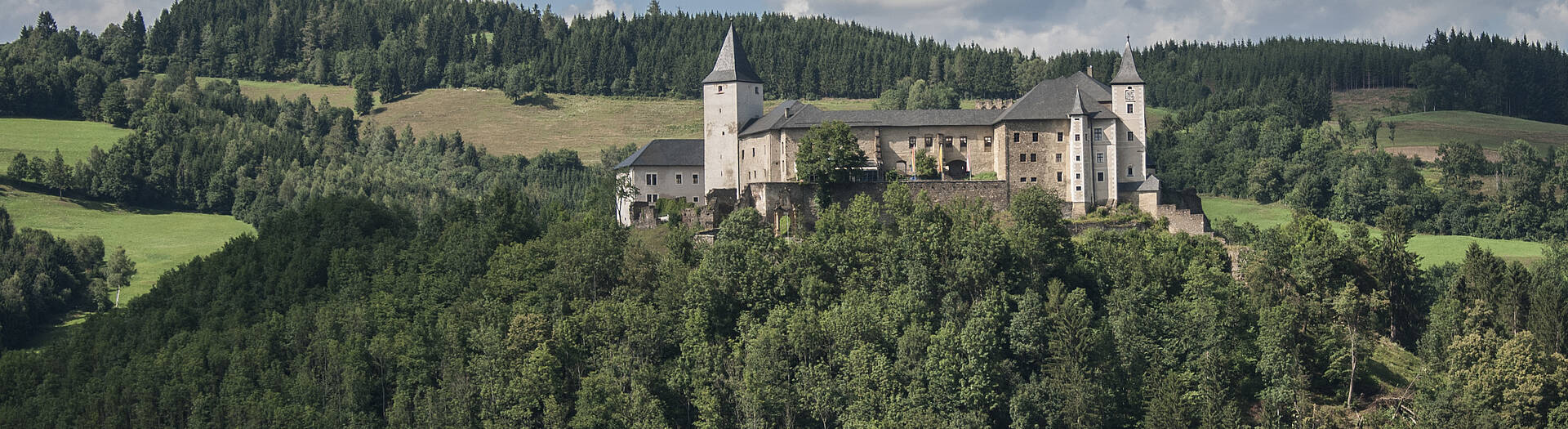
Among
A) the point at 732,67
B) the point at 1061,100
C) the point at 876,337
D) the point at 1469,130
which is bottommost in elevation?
the point at 876,337

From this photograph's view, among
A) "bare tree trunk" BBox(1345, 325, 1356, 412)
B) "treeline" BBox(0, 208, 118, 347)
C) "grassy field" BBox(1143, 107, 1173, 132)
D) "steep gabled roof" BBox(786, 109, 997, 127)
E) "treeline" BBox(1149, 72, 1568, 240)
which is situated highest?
"grassy field" BBox(1143, 107, 1173, 132)

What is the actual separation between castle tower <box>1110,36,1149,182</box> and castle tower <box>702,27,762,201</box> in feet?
64.4

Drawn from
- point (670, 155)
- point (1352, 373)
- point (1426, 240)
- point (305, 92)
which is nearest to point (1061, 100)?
point (1352, 373)

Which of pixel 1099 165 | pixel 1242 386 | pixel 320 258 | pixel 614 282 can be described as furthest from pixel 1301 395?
pixel 320 258

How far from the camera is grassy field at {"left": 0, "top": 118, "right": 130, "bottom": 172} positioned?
13900 cm

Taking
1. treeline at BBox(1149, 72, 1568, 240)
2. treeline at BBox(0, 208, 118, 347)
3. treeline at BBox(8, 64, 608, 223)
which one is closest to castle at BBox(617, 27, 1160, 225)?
treeline at BBox(8, 64, 608, 223)

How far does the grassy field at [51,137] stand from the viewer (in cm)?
13900

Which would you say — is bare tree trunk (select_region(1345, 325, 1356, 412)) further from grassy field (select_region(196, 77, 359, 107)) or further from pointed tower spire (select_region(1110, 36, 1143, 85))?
grassy field (select_region(196, 77, 359, 107))

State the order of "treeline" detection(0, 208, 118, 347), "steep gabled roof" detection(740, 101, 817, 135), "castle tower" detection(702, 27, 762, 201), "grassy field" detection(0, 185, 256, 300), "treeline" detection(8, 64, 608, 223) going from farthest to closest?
1. "treeline" detection(8, 64, 608, 223)
2. "grassy field" detection(0, 185, 256, 300)
3. "treeline" detection(0, 208, 118, 347)
4. "castle tower" detection(702, 27, 762, 201)
5. "steep gabled roof" detection(740, 101, 817, 135)

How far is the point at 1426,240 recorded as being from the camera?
4289 inches

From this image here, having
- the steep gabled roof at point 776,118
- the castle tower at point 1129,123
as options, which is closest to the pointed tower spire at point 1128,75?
the castle tower at point 1129,123

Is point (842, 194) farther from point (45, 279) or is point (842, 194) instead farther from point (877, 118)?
point (45, 279)

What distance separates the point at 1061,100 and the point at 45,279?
73165mm

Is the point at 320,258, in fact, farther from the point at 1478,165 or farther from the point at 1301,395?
the point at 1478,165
